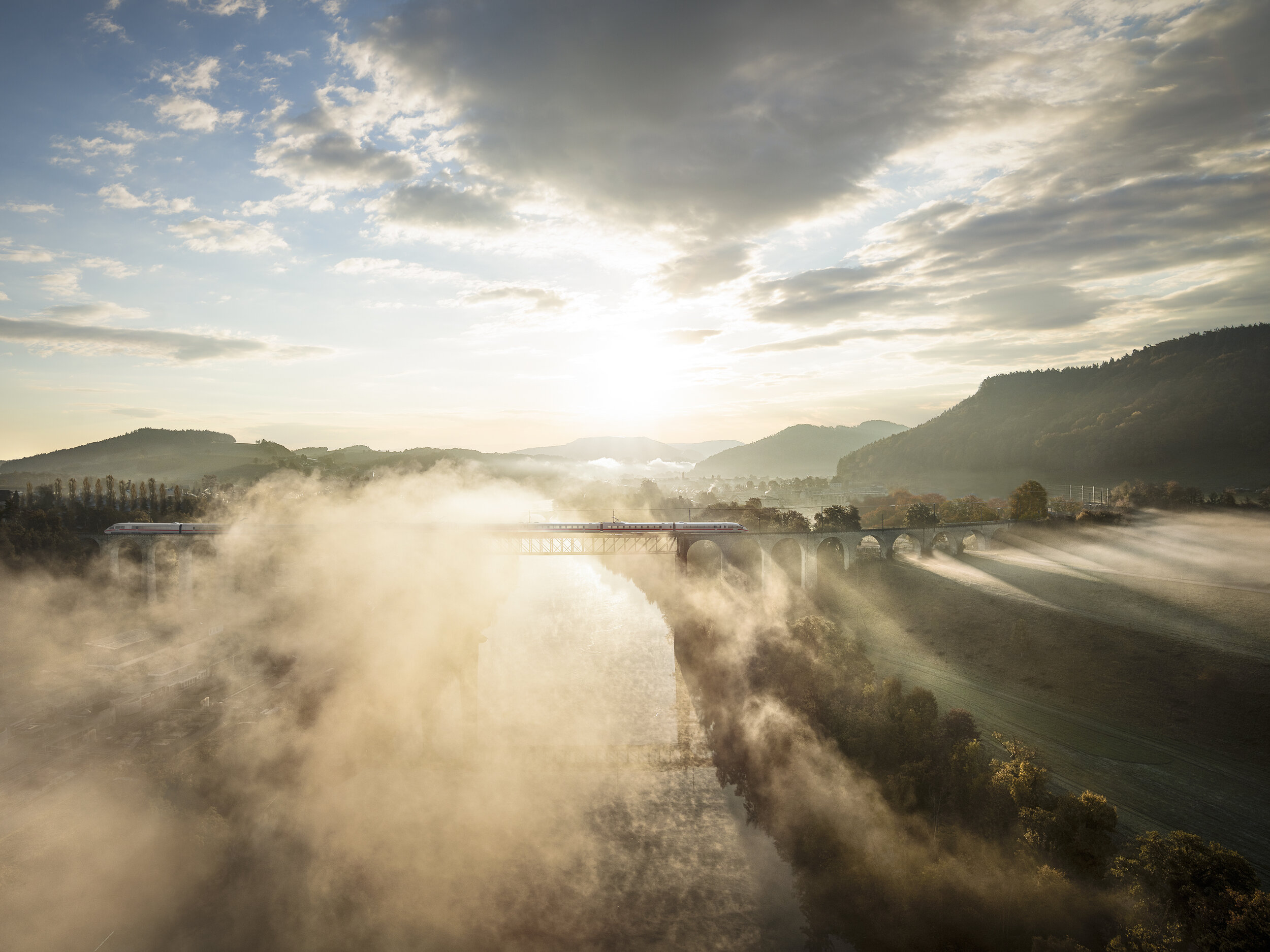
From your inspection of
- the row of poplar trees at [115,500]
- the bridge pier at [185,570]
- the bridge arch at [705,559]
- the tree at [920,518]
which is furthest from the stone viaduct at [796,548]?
the row of poplar trees at [115,500]

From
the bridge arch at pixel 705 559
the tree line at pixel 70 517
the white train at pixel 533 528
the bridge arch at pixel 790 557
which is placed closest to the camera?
the white train at pixel 533 528

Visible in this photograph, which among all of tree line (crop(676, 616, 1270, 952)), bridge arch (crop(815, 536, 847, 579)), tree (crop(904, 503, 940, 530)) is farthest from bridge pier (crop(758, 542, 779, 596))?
tree line (crop(676, 616, 1270, 952))

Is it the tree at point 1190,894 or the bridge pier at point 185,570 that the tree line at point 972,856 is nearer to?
the tree at point 1190,894

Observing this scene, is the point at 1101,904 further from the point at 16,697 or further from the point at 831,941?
the point at 16,697

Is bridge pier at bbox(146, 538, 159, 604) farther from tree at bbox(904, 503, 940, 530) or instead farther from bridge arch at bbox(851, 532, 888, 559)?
tree at bbox(904, 503, 940, 530)

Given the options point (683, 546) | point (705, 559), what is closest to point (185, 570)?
point (683, 546)

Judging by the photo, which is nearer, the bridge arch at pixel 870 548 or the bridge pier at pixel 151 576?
the bridge pier at pixel 151 576

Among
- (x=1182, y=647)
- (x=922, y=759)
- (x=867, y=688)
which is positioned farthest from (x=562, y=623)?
(x=1182, y=647)

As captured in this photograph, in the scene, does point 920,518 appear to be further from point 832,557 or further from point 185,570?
point 185,570
